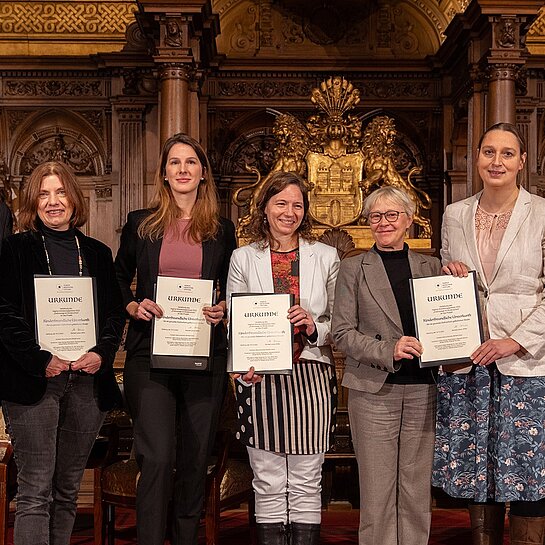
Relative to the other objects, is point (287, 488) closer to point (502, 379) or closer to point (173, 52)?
point (502, 379)

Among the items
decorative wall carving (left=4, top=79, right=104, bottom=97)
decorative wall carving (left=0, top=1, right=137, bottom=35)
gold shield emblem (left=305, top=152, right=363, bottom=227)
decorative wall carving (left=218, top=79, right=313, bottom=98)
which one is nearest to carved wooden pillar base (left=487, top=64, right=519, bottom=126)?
gold shield emblem (left=305, top=152, right=363, bottom=227)

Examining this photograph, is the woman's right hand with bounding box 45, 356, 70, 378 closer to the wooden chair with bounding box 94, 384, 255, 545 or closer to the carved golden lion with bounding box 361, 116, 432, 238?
the wooden chair with bounding box 94, 384, 255, 545

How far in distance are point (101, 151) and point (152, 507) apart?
615 cm

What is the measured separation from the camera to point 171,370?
3.56 meters

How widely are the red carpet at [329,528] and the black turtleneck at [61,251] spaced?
170 cm

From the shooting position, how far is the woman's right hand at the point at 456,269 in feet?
11.3

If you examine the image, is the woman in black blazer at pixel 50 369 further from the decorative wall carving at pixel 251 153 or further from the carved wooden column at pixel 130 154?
the decorative wall carving at pixel 251 153

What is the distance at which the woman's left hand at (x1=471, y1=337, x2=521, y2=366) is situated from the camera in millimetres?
3408

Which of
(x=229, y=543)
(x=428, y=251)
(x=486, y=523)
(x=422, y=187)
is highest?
(x=422, y=187)

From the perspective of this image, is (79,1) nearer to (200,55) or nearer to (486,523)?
(200,55)

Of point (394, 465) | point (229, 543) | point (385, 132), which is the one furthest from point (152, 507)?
point (385, 132)

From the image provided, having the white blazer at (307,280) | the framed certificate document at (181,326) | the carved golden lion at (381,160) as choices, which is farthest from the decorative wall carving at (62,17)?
the framed certificate document at (181,326)

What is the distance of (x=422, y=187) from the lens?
30.6 feet

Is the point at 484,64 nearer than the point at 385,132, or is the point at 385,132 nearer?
the point at 484,64
